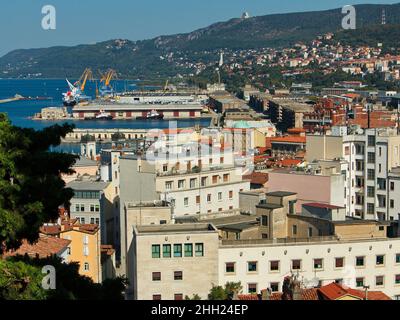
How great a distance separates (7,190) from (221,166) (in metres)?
9.87

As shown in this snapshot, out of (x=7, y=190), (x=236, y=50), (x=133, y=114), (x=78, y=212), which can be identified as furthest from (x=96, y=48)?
(x=7, y=190)

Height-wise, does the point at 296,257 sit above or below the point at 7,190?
below

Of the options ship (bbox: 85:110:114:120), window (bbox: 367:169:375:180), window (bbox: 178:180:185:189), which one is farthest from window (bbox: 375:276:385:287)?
ship (bbox: 85:110:114:120)

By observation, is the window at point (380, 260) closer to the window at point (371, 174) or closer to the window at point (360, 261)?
the window at point (360, 261)

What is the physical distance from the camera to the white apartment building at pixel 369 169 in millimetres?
13406

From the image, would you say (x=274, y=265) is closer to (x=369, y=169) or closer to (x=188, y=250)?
(x=188, y=250)

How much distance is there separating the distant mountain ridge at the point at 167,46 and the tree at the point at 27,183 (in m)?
123

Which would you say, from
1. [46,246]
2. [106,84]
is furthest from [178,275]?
[106,84]

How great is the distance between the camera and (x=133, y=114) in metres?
63.0

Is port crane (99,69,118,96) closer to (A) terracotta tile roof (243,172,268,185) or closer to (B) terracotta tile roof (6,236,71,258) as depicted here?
(A) terracotta tile roof (243,172,268,185)

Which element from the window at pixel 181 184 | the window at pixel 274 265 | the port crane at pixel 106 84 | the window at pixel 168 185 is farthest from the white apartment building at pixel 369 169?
the port crane at pixel 106 84

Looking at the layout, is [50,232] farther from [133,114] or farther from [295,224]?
[133,114]

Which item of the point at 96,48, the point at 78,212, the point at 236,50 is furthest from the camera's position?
the point at 96,48

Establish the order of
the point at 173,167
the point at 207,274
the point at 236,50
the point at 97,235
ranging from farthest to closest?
the point at 236,50 < the point at 173,167 < the point at 97,235 < the point at 207,274
